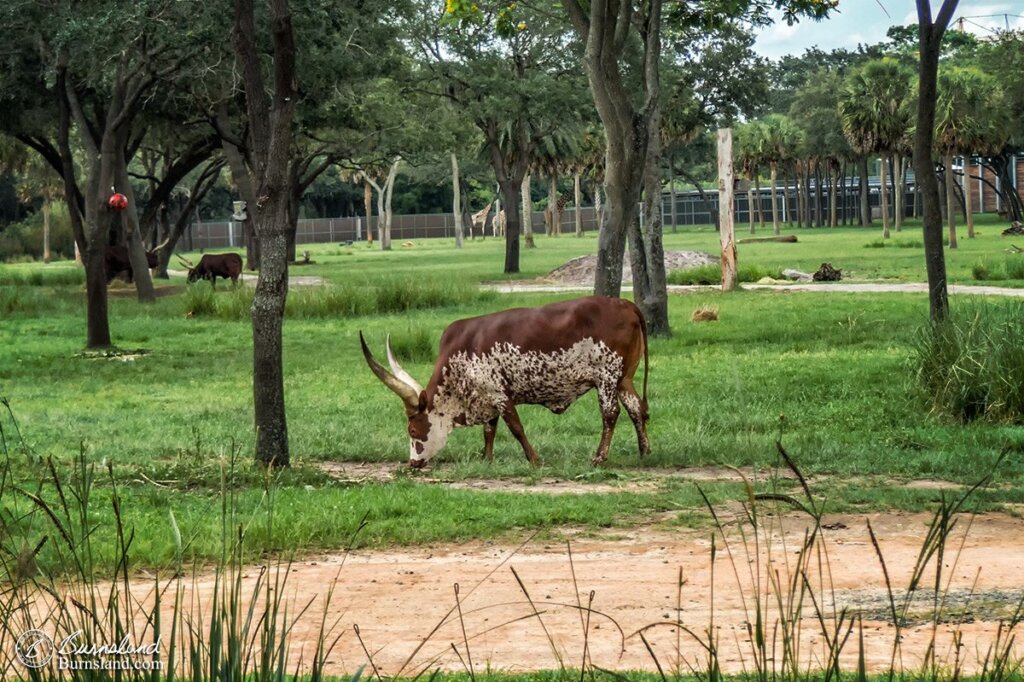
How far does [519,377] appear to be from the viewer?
12.0 m

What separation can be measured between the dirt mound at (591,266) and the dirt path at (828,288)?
916 millimetres

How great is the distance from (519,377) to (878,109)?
53.7 meters

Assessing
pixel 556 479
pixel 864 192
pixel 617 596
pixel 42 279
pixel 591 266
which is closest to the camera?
pixel 617 596

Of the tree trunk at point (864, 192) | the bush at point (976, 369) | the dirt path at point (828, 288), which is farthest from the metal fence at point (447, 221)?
the bush at point (976, 369)

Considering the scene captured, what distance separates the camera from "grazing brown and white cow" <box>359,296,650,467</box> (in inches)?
469

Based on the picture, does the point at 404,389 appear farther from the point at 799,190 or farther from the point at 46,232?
the point at 799,190

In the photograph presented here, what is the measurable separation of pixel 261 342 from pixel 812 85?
284 ft

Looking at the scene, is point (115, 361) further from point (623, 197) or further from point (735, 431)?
point (735, 431)

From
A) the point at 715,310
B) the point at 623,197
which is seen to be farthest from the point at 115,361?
the point at 715,310

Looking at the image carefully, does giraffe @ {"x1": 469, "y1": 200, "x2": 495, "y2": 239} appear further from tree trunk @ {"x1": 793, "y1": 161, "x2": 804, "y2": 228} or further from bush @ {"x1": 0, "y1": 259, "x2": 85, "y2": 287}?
bush @ {"x1": 0, "y1": 259, "x2": 85, "y2": 287}

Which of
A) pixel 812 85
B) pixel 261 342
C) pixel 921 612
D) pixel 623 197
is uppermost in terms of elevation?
pixel 812 85

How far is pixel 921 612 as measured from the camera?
23.0 ft

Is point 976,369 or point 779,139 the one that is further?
point 779,139

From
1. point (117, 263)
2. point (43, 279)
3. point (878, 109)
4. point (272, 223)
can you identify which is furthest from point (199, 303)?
point (878, 109)
